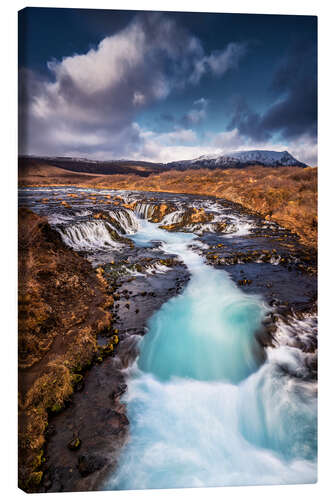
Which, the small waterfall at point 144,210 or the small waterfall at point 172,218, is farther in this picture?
the small waterfall at point 144,210

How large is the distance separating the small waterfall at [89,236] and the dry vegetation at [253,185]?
5.55 ft

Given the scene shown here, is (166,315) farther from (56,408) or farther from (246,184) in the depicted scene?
(246,184)

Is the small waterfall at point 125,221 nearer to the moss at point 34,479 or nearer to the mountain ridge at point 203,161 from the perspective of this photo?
the mountain ridge at point 203,161

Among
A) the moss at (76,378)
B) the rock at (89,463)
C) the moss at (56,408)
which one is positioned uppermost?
the moss at (76,378)

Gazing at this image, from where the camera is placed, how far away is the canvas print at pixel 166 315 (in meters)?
2.29

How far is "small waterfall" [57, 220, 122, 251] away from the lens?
7.31 meters

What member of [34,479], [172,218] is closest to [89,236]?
[172,218]

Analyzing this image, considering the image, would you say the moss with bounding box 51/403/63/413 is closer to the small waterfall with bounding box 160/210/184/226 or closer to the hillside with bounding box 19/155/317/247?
the hillside with bounding box 19/155/317/247

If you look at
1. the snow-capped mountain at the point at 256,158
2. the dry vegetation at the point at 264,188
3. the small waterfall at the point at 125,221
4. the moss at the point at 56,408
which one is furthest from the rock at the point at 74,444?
the small waterfall at the point at 125,221

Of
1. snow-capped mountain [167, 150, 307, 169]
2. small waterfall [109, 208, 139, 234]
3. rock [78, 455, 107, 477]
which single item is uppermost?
snow-capped mountain [167, 150, 307, 169]

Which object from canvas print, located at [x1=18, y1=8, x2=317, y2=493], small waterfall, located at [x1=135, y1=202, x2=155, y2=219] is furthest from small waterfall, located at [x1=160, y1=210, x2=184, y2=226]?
canvas print, located at [x1=18, y1=8, x2=317, y2=493]

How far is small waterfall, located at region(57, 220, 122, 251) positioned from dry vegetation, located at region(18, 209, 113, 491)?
2.71 meters

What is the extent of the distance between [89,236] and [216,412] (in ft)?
22.4
